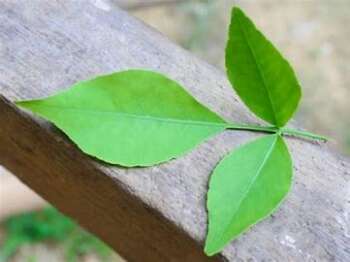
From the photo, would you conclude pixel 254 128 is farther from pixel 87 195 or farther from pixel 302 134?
pixel 87 195

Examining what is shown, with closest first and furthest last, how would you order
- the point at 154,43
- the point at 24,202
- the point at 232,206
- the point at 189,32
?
the point at 232,206, the point at 154,43, the point at 24,202, the point at 189,32

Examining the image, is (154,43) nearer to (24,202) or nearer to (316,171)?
(316,171)

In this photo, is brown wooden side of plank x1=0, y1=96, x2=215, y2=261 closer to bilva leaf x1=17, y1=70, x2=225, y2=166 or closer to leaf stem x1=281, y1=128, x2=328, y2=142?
bilva leaf x1=17, y1=70, x2=225, y2=166

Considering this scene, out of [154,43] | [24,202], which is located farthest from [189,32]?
[154,43]

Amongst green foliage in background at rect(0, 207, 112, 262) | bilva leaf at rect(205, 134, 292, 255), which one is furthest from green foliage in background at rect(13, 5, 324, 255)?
green foliage in background at rect(0, 207, 112, 262)

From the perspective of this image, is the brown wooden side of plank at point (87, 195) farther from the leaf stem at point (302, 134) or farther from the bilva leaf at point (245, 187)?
the leaf stem at point (302, 134)

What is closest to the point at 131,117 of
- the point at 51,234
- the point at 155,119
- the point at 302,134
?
the point at 155,119
